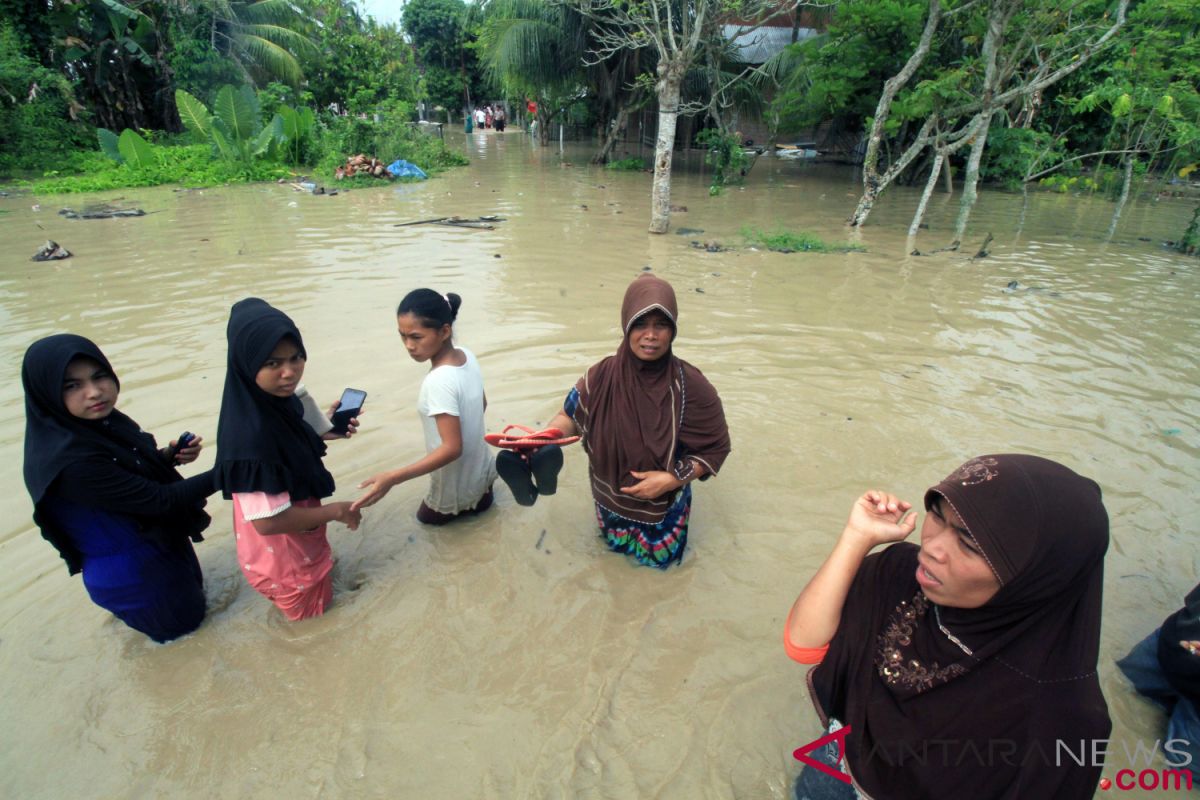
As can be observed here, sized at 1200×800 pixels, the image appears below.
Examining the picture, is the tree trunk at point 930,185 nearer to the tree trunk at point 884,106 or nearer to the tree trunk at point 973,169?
the tree trunk at point 973,169

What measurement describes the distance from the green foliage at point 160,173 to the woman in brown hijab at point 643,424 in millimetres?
15481

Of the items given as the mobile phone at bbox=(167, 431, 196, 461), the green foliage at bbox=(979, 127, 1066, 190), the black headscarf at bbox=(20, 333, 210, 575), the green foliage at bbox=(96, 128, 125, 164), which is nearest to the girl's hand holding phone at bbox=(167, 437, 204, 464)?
the mobile phone at bbox=(167, 431, 196, 461)

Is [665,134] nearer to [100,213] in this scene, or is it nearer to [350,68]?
[100,213]

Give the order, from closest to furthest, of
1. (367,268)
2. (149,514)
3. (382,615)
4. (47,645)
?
(149,514) → (47,645) → (382,615) → (367,268)

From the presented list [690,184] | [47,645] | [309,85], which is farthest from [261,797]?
[309,85]

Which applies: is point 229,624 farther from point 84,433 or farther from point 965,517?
point 965,517

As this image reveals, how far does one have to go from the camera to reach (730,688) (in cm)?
Answer: 231

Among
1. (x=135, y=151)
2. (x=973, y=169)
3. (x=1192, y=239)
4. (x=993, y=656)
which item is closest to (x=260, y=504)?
(x=993, y=656)

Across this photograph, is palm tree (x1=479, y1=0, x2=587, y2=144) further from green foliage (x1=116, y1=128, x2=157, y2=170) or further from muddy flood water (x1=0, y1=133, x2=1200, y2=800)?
muddy flood water (x1=0, y1=133, x2=1200, y2=800)

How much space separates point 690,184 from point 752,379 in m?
12.8

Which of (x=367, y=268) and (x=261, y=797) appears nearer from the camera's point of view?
(x=261, y=797)

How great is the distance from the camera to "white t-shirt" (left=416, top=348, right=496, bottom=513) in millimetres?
2514

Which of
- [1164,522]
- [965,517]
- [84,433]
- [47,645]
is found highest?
[965,517]

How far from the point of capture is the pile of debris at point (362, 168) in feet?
48.7
